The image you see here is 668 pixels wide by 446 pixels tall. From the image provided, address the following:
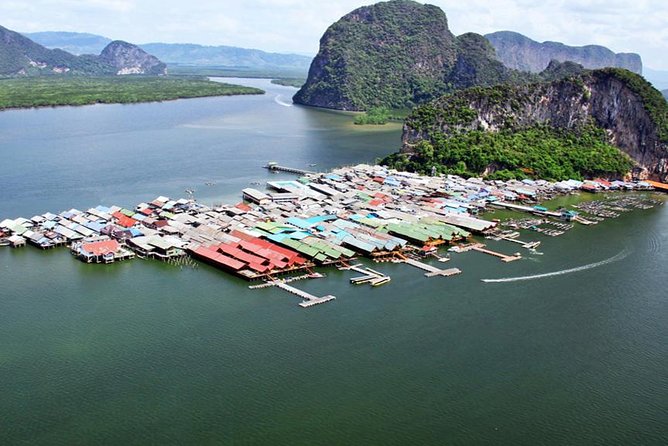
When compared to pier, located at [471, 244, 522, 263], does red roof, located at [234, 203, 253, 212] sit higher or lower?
higher

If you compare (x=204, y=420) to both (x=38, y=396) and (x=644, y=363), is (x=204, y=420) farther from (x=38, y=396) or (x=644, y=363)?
(x=644, y=363)

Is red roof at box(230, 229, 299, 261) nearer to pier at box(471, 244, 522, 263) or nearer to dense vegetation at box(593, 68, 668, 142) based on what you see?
pier at box(471, 244, 522, 263)

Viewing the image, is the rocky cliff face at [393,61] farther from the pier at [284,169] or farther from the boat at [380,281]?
the boat at [380,281]

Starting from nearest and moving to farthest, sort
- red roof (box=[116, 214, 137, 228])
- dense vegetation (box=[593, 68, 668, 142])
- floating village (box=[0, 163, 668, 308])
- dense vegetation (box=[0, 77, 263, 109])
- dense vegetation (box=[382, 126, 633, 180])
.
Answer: floating village (box=[0, 163, 668, 308]) → red roof (box=[116, 214, 137, 228]) → dense vegetation (box=[382, 126, 633, 180]) → dense vegetation (box=[593, 68, 668, 142]) → dense vegetation (box=[0, 77, 263, 109])

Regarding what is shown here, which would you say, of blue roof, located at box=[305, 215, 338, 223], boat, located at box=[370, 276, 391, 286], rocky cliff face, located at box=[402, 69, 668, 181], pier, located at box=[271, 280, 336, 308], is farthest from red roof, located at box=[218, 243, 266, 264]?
rocky cliff face, located at box=[402, 69, 668, 181]

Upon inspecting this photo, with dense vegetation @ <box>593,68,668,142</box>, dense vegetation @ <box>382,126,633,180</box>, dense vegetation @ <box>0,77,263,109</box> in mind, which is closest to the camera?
dense vegetation @ <box>382,126,633,180</box>

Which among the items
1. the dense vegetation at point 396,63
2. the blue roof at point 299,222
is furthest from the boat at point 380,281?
the dense vegetation at point 396,63
